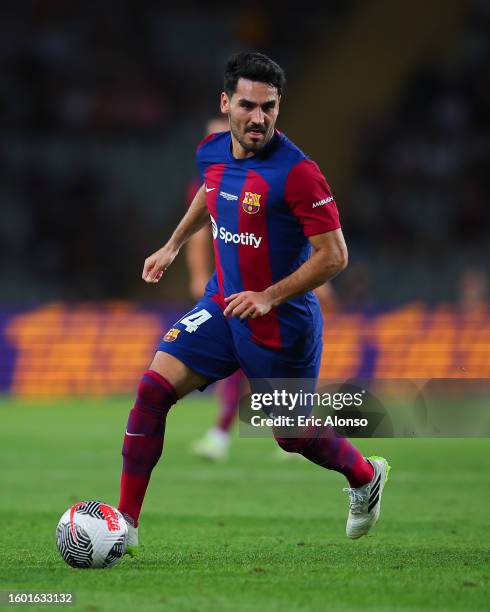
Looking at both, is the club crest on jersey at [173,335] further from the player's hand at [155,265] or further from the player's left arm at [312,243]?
the player's left arm at [312,243]

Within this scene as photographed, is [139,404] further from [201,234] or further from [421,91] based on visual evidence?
[421,91]

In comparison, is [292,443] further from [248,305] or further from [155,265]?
[155,265]

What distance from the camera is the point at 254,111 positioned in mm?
5371

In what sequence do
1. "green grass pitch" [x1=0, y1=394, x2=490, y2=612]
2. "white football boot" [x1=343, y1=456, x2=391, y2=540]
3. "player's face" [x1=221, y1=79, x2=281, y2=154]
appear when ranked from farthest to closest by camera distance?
"white football boot" [x1=343, y1=456, x2=391, y2=540] → "player's face" [x1=221, y1=79, x2=281, y2=154] → "green grass pitch" [x1=0, y1=394, x2=490, y2=612]

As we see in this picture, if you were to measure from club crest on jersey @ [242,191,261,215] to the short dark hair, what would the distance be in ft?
1.46

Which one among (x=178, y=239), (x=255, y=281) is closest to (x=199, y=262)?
(x=178, y=239)

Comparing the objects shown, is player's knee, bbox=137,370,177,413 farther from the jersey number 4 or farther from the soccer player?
the jersey number 4

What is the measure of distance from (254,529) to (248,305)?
1.86 m

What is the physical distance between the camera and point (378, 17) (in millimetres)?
24594

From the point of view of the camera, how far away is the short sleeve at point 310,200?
17.2 feet

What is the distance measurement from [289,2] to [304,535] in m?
19.2

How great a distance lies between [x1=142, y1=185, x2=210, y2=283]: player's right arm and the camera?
232 inches

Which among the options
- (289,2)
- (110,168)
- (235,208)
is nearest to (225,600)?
(235,208)

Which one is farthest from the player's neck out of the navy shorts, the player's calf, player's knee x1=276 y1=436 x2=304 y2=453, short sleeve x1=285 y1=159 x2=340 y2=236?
player's knee x1=276 y1=436 x2=304 y2=453
